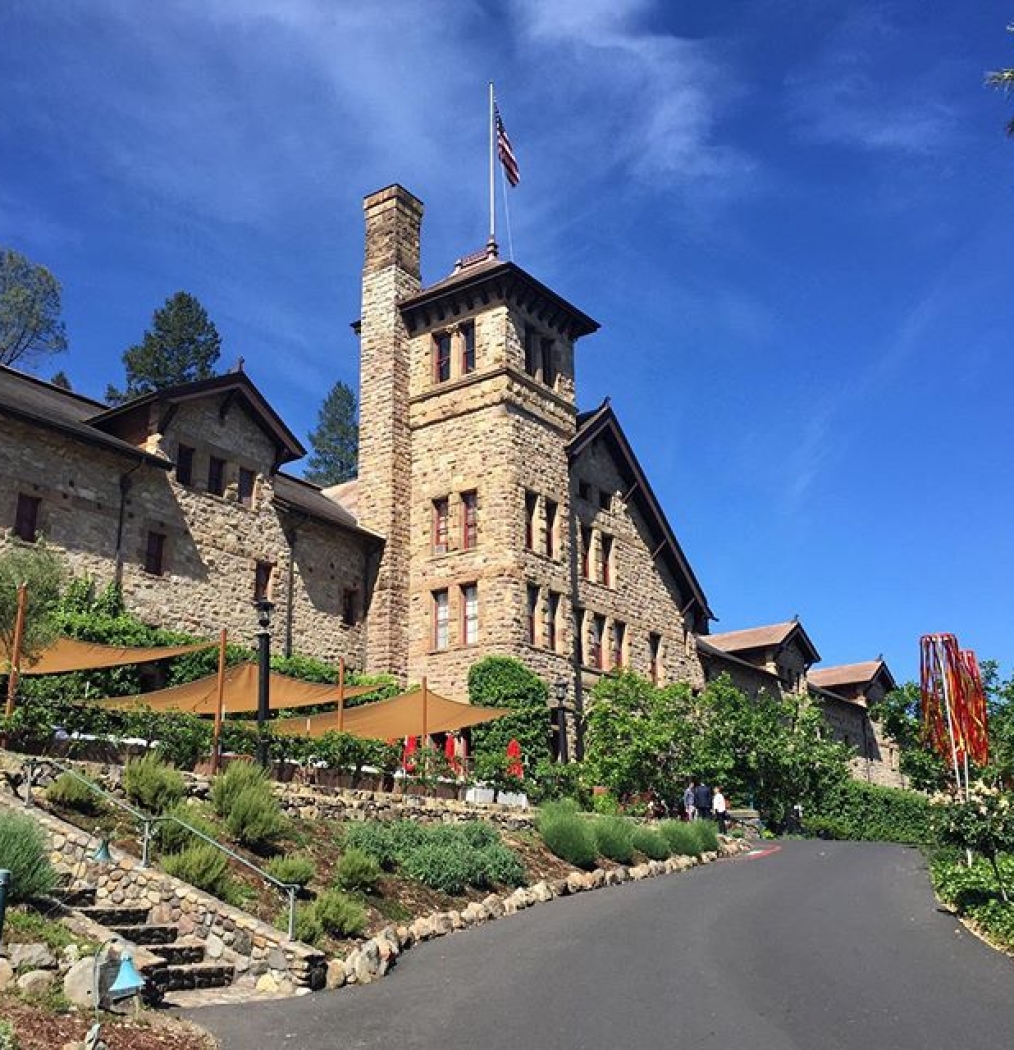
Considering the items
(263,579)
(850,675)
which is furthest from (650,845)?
(850,675)

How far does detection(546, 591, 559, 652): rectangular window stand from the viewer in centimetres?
3291

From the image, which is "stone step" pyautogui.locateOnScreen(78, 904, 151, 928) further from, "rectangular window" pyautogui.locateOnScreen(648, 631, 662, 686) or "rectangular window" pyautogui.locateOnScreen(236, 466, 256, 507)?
"rectangular window" pyautogui.locateOnScreen(648, 631, 662, 686)

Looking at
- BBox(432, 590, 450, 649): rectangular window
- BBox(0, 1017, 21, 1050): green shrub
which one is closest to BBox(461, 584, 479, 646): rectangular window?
BBox(432, 590, 450, 649): rectangular window

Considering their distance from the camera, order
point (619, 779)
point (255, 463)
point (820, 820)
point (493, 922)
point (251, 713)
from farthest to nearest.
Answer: point (820, 820)
point (255, 463)
point (619, 779)
point (251, 713)
point (493, 922)

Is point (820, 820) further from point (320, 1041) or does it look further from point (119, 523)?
point (320, 1041)

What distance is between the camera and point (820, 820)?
4241cm

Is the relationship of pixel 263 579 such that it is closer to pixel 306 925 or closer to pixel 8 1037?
pixel 306 925

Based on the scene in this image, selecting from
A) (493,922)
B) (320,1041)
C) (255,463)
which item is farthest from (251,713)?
(320,1041)

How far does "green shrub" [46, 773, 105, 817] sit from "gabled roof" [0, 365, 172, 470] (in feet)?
40.4

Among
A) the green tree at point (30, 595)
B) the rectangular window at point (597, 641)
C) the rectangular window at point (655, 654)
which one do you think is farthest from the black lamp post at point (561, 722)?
the green tree at point (30, 595)

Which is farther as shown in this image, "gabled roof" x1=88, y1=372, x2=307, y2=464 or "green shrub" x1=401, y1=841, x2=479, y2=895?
"gabled roof" x1=88, y1=372, x2=307, y2=464

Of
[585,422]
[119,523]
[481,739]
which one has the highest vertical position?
[585,422]

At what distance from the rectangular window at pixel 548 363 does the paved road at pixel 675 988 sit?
21.2m

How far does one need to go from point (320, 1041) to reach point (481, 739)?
21310 millimetres
